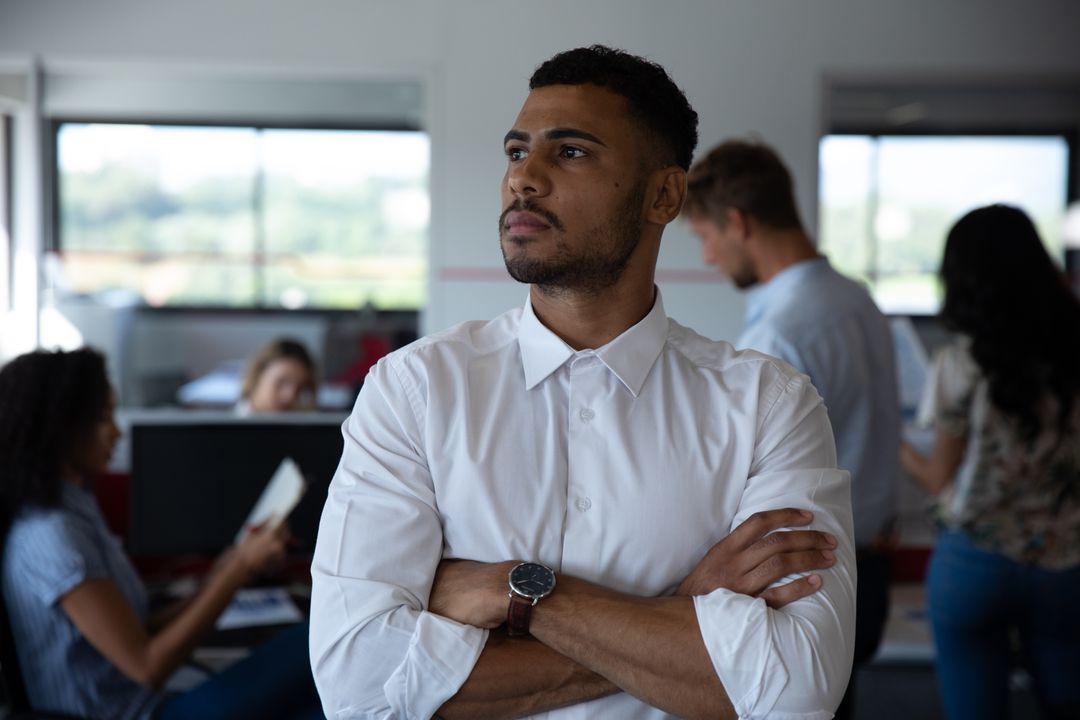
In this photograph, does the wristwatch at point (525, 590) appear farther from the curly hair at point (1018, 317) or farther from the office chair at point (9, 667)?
the curly hair at point (1018, 317)

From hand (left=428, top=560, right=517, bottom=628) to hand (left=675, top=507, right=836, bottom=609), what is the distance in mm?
243

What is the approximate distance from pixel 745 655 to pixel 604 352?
461 millimetres

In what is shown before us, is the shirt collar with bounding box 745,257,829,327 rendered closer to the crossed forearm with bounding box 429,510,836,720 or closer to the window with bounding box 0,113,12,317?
→ the crossed forearm with bounding box 429,510,836,720

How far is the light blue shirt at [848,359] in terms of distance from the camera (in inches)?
97.8

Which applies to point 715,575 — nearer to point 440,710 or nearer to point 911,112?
point 440,710

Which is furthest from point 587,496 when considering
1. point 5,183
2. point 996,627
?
point 5,183

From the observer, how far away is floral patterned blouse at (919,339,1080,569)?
2.70 meters

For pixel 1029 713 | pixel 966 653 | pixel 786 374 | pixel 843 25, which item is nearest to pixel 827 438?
pixel 786 374

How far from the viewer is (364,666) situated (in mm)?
1380

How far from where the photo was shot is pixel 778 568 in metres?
1.40

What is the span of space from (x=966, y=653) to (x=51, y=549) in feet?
7.30

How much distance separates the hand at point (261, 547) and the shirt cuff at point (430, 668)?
1332mm

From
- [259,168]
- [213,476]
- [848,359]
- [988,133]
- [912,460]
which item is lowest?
[213,476]

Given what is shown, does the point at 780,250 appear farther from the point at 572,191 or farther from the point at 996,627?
the point at 572,191
